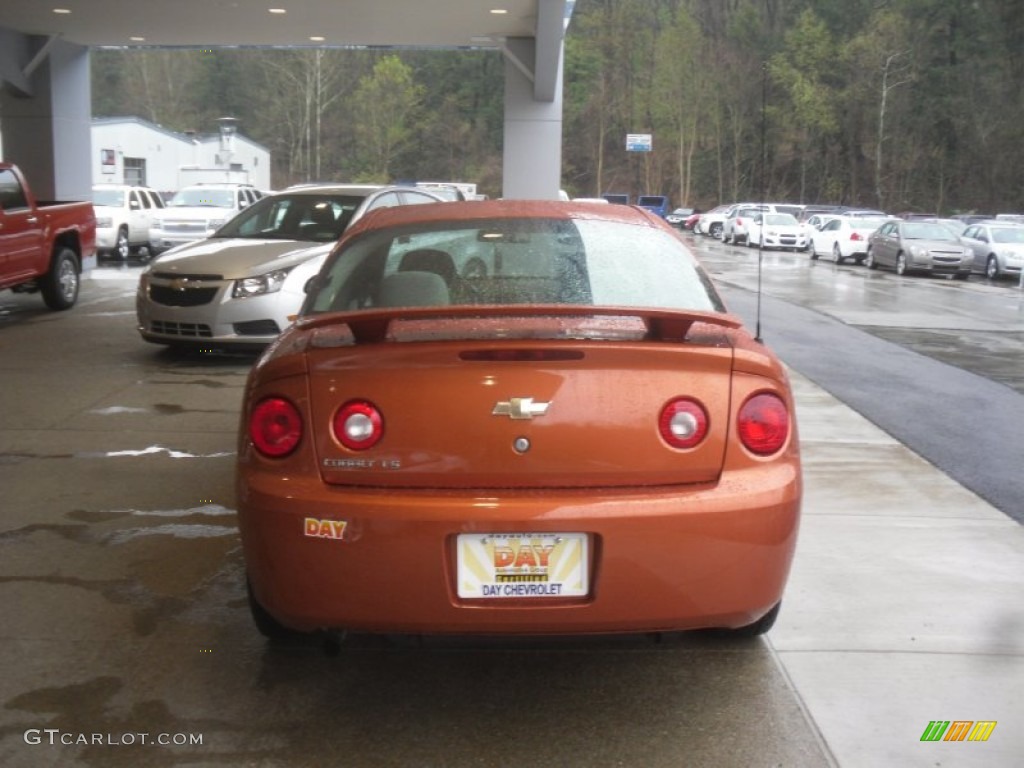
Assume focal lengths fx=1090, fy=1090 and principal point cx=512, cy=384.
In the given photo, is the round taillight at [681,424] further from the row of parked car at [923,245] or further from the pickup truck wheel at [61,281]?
the row of parked car at [923,245]

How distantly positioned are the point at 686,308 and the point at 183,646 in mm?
2237

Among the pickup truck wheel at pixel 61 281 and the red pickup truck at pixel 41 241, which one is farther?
the pickup truck wheel at pixel 61 281

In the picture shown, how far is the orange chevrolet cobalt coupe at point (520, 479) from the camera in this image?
3.15m

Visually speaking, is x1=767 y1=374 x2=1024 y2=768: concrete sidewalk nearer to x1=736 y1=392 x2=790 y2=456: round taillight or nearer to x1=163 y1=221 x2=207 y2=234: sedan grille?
x1=736 y1=392 x2=790 y2=456: round taillight

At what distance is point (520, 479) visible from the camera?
320cm

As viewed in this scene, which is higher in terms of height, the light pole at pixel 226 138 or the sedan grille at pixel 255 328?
the light pole at pixel 226 138

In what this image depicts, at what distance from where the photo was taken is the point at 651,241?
14.6 ft

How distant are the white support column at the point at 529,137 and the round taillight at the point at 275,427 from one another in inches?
640

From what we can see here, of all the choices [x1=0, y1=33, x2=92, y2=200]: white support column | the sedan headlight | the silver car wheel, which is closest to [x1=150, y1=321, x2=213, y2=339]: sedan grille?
the sedan headlight

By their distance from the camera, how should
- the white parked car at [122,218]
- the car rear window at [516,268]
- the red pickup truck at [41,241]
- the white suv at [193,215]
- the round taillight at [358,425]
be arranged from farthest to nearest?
the white suv at [193,215], the white parked car at [122,218], the red pickup truck at [41,241], the car rear window at [516,268], the round taillight at [358,425]

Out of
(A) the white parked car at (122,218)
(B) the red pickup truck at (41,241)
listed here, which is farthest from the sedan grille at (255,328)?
(A) the white parked car at (122,218)

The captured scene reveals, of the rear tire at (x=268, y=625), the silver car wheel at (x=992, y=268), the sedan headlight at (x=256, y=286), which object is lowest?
the rear tire at (x=268, y=625)

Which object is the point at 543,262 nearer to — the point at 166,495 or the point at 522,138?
the point at 166,495

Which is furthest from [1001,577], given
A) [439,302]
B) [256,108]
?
[256,108]
